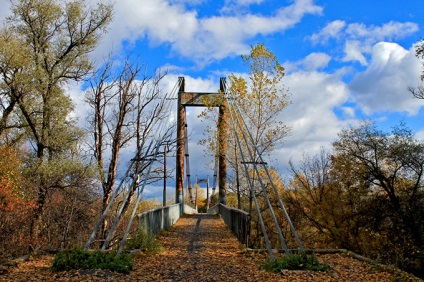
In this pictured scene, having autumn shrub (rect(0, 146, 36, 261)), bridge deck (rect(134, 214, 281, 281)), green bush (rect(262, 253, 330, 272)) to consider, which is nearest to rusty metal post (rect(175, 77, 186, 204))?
autumn shrub (rect(0, 146, 36, 261))

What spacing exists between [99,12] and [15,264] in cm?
1145

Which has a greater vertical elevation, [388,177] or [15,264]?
[388,177]

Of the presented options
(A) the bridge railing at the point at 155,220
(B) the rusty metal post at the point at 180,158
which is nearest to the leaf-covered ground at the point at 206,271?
(A) the bridge railing at the point at 155,220

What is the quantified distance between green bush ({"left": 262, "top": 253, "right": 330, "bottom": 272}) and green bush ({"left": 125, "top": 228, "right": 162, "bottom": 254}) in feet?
9.64

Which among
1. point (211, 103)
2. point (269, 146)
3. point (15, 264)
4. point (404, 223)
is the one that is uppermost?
point (211, 103)

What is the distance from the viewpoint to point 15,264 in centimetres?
671

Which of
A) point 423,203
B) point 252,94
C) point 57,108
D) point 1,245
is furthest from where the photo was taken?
point 252,94

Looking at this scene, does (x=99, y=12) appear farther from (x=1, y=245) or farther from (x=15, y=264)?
(x=15, y=264)

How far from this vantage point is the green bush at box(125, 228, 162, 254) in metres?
8.86

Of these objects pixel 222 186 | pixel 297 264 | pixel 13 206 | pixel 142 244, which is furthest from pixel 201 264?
pixel 222 186

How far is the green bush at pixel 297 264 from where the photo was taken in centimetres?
667

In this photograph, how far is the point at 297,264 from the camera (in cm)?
678

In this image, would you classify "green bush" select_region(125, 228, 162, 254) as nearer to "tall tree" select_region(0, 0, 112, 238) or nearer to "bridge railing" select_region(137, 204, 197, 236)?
"bridge railing" select_region(137, 204, 197, 236)

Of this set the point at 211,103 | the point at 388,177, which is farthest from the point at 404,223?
the point at 211,103
